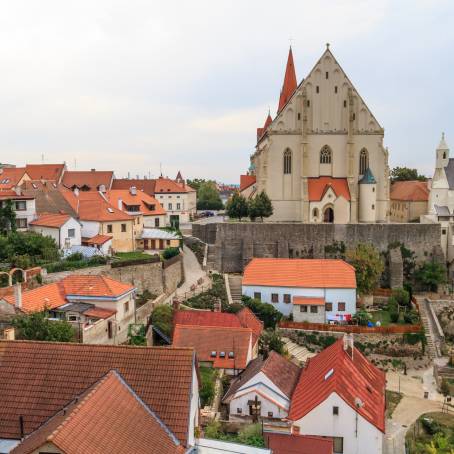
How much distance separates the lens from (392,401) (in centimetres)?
2673

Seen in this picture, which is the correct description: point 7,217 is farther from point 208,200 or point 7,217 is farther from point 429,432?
point 208,200

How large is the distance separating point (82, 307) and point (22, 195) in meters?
15.1

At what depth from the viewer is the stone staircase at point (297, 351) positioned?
101ft

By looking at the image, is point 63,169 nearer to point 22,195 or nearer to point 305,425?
point 22,195

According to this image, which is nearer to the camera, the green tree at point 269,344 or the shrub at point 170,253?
the green tree at point 269,344

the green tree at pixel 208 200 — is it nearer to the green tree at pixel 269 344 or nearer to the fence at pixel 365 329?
the fence at pixel 365 329

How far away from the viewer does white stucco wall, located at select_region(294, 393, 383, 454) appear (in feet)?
61.8

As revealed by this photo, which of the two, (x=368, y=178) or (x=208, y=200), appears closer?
(x=368, y=178)

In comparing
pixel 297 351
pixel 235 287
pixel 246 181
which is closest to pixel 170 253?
pixel 235 287

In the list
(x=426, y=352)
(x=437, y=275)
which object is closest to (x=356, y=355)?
(x=426, y=352)

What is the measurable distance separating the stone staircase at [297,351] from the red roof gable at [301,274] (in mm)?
4532

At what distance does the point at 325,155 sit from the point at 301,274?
16.7m

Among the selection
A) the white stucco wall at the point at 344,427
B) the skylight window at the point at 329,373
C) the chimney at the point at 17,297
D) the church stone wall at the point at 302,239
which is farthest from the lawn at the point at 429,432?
the church stone wall at the point at 302,239

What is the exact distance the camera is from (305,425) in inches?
762
